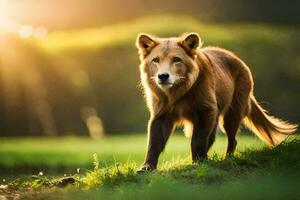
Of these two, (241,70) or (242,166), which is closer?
(242,166)

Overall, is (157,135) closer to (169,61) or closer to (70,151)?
(169,61)

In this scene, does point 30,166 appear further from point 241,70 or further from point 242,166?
point 242,166

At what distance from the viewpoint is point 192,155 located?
1117 centimetres

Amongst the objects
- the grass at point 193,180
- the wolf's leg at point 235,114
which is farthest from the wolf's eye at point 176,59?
the wolf's leg at point 235,114

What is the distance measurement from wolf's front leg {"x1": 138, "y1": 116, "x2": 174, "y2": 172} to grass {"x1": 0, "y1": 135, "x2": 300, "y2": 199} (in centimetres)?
18

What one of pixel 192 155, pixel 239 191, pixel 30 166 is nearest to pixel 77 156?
pixel 30 166

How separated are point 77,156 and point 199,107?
29.5ft

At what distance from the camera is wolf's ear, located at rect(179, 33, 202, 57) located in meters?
11.1

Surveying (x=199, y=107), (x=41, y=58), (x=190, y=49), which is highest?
(x=41, y=58)

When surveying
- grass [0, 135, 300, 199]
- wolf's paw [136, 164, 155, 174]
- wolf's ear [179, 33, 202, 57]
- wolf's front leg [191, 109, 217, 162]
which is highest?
wolf's ear [179, 33, 202, 57]

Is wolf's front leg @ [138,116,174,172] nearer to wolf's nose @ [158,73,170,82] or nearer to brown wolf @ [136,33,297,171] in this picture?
brown wolf @ [136,33,297,171]

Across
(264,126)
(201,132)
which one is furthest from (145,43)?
(264,126)

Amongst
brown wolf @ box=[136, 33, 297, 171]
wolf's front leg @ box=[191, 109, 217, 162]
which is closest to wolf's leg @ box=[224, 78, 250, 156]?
brown wolf @ box=[136, 33, 297, 171]

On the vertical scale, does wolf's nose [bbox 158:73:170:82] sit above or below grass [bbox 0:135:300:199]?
above
